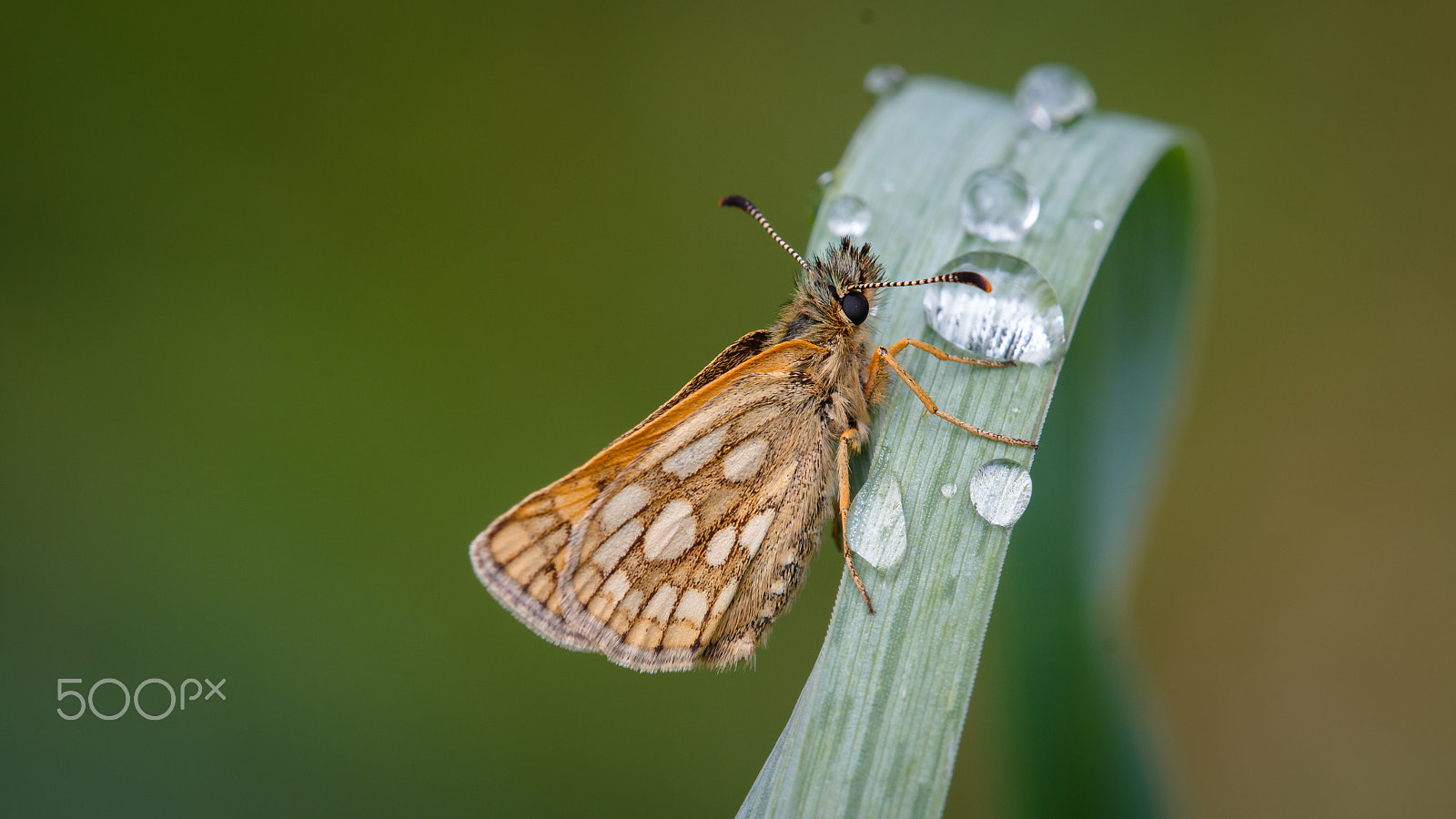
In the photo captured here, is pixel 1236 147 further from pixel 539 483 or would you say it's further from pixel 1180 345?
pixel 539 483

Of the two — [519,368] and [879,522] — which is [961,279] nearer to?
[879,522]

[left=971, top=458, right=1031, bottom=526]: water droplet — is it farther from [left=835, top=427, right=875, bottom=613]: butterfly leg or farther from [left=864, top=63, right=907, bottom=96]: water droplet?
[left=864, top=63, right=907, bottom=96]: water droplet

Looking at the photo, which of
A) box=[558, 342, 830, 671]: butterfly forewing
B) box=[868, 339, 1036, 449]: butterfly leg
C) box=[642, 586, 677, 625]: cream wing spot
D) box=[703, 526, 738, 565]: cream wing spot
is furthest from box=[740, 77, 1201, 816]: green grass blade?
box=[642, 586, 677, 625]: cream wing spot

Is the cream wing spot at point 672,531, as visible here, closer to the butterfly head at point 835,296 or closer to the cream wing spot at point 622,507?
the cream wing spot at point 622,507

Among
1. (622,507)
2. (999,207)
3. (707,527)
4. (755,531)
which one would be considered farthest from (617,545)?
(999,207)

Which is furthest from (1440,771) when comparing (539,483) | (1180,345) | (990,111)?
(539,483)
